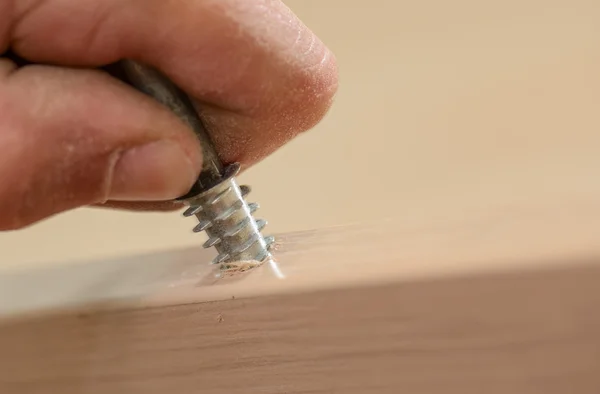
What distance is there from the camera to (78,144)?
0.66 ft

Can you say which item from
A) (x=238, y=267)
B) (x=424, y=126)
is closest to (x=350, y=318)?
(x=238, y=267)

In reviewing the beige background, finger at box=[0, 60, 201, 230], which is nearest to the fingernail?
finger at box=[0, 60, 201, 230]

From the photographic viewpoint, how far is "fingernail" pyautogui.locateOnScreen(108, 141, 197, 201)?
0.68 feet

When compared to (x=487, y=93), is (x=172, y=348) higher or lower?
lower

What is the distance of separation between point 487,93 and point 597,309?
476 mm

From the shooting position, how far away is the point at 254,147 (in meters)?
0.23

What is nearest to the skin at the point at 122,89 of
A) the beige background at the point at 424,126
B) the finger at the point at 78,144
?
the finger at the point at 78,144

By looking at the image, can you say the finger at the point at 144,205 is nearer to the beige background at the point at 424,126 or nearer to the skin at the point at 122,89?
the skin at the point at 122,89

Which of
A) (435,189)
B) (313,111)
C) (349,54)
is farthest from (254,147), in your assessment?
(349,54)

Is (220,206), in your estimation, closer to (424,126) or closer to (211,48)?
(211,48)

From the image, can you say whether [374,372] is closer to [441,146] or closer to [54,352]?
[54,352]

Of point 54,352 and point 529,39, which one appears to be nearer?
point 54,352

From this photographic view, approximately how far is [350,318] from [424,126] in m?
0.44

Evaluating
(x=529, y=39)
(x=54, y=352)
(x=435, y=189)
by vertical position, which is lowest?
(x=54, y=352)
